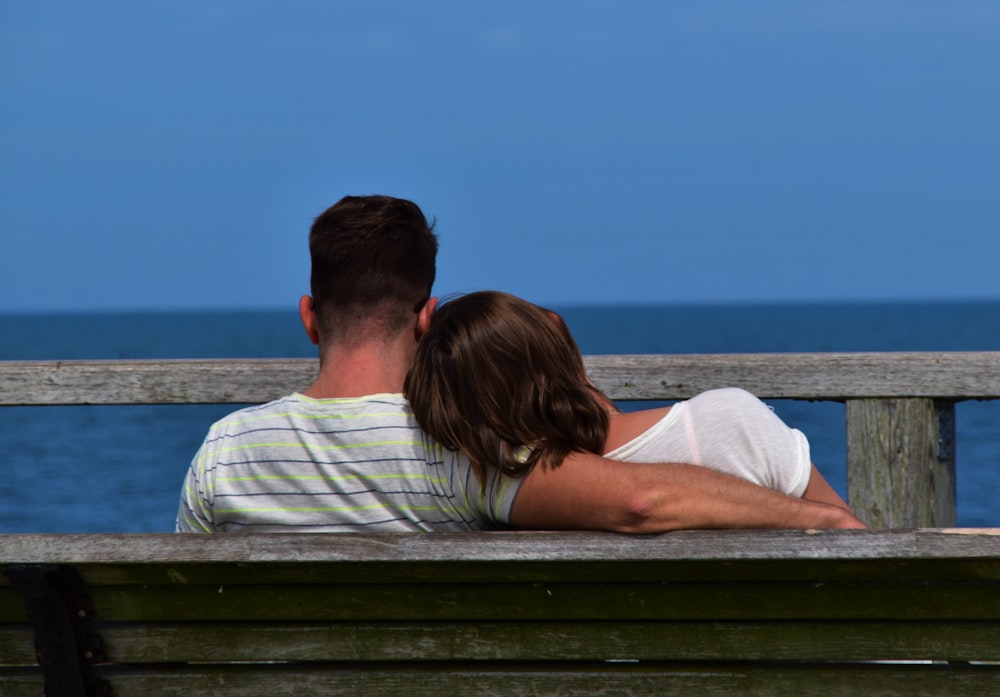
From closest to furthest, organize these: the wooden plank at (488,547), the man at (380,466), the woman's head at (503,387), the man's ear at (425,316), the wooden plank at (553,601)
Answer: the wooden plank at (488,547) < the wooden plank at (553,601) < the man at (380,466) < the woman's head at (503,387) < the man's ear at (425,316)

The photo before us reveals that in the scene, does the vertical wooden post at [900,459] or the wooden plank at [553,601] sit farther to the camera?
the vertical wooden post at [900,459]

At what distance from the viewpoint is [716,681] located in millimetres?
1792

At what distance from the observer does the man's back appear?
221cm

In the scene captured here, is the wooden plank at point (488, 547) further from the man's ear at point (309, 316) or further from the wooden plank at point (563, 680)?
the man's ear at point (309, 316)

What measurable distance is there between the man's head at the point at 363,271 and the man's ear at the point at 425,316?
14 mm

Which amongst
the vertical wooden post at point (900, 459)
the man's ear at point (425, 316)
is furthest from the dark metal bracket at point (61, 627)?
the vertical wooden post at point (900, 459)

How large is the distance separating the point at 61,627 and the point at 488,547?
0.62 meters

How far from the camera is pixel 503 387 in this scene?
217 centimetres

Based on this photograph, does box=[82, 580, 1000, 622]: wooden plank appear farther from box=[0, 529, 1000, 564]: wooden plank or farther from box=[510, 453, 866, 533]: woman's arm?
box=[510, 453, 866, 533]: woman's arm

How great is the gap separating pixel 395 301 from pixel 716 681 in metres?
1.02

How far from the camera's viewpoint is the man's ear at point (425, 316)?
2.53 meters

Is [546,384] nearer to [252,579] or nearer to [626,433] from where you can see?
[626,433]

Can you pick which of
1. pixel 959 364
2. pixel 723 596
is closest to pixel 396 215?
pixel 723 596

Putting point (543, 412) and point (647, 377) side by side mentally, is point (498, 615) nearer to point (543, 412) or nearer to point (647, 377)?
point (543, 412)
